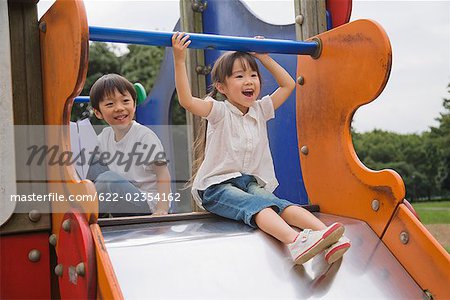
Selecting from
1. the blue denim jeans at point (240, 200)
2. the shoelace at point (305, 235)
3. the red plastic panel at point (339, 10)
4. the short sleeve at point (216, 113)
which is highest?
the red plastic panel at point (339, 10)

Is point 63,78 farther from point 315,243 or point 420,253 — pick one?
point 420,253

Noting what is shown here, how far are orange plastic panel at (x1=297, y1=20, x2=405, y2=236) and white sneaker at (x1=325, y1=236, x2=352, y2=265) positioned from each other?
0.21 m

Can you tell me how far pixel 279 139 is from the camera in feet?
7.82

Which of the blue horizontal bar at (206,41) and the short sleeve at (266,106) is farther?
the short sleeve at (266,106)

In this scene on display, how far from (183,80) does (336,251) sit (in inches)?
24.6

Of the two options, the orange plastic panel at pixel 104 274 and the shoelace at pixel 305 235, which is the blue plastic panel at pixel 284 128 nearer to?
the shoelace at pixel 305 235

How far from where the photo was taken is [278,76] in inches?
68.9

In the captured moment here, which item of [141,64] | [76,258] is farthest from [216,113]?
[141,64]

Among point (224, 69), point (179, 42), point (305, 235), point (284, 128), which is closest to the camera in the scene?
point (305, 235)

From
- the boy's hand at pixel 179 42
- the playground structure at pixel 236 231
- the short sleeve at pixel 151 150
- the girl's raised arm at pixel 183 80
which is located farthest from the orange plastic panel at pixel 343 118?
the short sleeve at pixel 151 150

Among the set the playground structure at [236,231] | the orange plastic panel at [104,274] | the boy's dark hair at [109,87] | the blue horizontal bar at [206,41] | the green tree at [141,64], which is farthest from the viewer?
the green tree at [141,64]

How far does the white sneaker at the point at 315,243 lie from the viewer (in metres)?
1.24

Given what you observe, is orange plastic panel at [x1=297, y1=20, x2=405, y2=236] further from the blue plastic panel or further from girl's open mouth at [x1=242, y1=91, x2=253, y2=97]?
the blue plastic panel

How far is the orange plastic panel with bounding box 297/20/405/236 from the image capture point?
1.45 m
